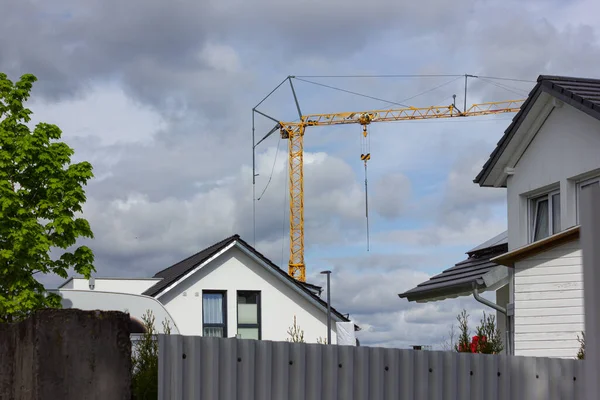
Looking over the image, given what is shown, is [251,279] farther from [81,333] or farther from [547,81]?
[81,333]

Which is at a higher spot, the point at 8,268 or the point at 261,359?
the point at 8,268

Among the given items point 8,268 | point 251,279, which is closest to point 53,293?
point 8,268

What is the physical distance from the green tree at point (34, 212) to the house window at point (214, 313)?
10.8 meters

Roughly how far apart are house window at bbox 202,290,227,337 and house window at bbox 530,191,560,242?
21.7 meters

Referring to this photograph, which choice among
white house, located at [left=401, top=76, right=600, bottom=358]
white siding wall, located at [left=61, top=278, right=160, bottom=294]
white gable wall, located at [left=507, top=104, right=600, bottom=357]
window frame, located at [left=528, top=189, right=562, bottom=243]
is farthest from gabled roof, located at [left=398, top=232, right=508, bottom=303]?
white siding wall, located at [left=61, top=278, right=160, bottom=294]

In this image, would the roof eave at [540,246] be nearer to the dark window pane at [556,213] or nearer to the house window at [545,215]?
the dark window pane at [556,213]

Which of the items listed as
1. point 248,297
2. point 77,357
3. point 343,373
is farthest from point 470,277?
point 248,297

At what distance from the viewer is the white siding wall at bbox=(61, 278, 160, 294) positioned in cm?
4076

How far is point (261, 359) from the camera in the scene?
27.8 ft

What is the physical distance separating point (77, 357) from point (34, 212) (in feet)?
78.9

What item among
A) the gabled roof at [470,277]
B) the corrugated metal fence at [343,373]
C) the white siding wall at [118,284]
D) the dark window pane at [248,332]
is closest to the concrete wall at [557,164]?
the gabled roof at [470,277]

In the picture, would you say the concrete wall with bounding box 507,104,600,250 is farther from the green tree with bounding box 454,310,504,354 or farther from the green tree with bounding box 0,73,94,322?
the green tree with bounding box 0,73,94,322

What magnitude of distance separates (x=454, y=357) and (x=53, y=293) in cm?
2143

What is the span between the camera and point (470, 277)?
890 inches
